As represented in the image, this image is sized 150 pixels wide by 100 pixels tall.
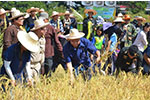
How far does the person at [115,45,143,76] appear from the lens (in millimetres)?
5066

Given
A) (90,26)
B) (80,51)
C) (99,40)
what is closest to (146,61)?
(99,40)

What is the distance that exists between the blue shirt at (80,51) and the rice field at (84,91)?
37cm

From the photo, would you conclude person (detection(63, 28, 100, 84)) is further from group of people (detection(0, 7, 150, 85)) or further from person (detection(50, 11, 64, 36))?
person (detection(50, 11, 64, 36))

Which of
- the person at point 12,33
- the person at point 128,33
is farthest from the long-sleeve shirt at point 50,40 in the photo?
the person at point 128,33

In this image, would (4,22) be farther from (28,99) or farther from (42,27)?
(28,99)

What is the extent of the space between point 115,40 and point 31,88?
9.35ft

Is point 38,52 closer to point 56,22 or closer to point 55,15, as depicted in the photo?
point 55,15

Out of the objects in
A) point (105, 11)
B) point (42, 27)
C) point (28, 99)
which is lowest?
point (105, 11)

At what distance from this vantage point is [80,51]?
4.53m

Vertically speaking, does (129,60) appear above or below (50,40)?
below

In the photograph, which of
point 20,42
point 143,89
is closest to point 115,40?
point 143,89

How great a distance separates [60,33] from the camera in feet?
23.4

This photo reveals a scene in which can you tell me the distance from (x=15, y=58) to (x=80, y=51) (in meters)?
1.19

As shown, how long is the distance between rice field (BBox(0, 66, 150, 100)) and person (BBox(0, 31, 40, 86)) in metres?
0.18
